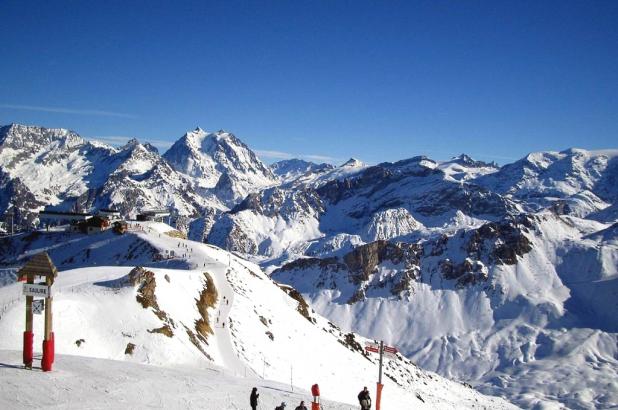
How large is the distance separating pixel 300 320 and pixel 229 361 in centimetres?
2922

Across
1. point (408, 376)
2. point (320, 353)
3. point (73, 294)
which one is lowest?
point (408, 376)

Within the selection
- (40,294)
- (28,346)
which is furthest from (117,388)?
(40,294)

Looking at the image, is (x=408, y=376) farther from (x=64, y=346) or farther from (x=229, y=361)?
(x=64, y=346)

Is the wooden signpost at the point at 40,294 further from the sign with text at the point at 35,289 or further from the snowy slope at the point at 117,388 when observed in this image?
the snowy slope at the point at 117,388

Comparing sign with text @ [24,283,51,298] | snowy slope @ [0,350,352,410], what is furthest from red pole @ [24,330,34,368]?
sign with text @ [24,283,51,298]

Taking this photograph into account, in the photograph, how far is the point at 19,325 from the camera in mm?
38219

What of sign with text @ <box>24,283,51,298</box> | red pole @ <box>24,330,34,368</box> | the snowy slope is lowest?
the snowy slope

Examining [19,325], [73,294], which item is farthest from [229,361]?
[19,325]

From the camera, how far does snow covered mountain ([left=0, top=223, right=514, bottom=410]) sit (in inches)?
1634

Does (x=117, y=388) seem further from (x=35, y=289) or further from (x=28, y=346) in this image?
(x=35, y=289)

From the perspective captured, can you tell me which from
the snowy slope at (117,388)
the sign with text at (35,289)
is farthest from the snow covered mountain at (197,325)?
the sign with text at (35,289)

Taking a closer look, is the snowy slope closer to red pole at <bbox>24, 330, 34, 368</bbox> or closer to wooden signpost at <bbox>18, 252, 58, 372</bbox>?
red pole at <bbox>24, 330, 34, 368</bbox>

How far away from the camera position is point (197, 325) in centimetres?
5353

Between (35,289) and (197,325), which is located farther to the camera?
(197,325)
